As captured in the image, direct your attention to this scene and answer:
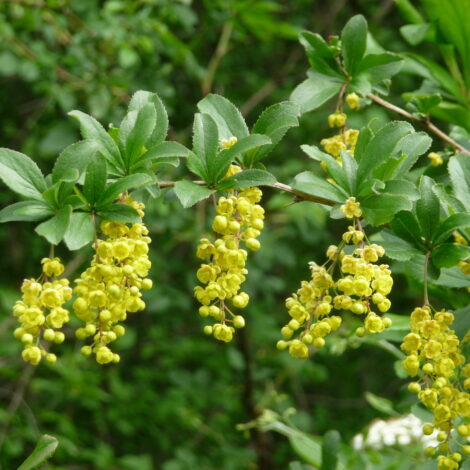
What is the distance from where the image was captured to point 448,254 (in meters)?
0.78

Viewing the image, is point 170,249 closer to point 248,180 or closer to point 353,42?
point 353,42

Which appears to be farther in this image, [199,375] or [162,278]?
[199,375]

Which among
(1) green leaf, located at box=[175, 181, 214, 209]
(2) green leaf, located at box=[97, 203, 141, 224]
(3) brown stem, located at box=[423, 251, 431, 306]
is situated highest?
(1) green leaf, located at box=[175, 181, 214, 209]

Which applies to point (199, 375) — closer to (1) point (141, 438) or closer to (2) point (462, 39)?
(1) point (141, 438)

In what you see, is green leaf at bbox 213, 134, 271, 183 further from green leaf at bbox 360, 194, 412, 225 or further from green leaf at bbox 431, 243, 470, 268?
green leaf at bbox 431, 243, 470, 268

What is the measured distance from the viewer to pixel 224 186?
755mm

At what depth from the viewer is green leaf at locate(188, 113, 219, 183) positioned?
77cm

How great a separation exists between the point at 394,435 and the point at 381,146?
993 millimetres

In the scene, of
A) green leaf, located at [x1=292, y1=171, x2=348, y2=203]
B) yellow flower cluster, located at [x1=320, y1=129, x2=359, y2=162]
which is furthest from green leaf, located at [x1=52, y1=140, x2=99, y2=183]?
yellow flower cluster, located at [x1=320, y1=129, x2=359, y2=162]

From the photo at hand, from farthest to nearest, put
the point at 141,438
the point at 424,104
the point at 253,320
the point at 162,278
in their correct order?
the point at 141,438 < the point at 253,320 < the point at 162,278 < the point at 424,104

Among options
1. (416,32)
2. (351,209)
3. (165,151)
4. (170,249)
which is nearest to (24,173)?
(165,151)

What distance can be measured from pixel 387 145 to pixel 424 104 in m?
0.29

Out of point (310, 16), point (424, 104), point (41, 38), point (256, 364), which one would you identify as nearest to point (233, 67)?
point (310, 16)

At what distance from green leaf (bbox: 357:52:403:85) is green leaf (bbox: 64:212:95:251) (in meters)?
0.48
